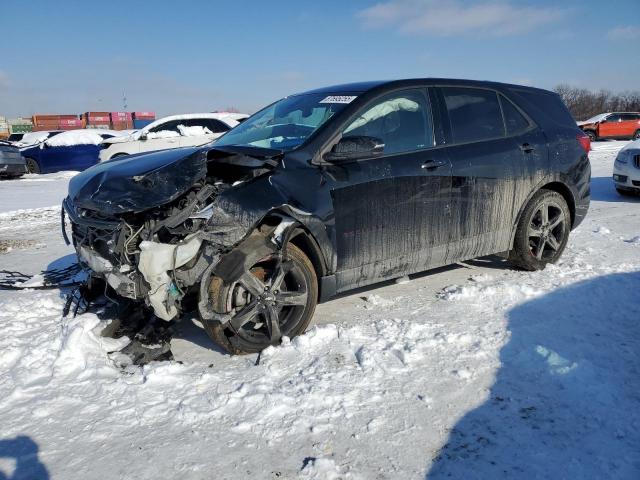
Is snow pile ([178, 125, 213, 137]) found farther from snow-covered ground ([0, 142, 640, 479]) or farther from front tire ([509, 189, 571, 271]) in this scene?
front tire ([509, 189, 571, 271])

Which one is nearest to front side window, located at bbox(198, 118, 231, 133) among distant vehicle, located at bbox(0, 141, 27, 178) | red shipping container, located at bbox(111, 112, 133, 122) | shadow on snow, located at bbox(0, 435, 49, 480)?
distant vehicle, located at bbox(0, 141, 27, 178)

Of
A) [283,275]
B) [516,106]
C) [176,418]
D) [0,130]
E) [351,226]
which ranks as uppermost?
[0,130]

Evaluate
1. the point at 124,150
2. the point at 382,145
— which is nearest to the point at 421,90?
the point at 382,145

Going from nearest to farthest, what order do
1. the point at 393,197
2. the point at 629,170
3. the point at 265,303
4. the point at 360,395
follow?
the point at 360,395 < the point at 265,303 < the point at 393,197 < the point at 629,170

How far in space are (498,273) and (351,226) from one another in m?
2.10

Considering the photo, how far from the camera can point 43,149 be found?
16.8 meters

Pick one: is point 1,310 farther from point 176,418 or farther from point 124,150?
point 124,150

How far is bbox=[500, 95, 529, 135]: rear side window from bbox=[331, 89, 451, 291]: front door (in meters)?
1.02

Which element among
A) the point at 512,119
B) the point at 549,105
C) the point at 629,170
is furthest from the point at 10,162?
the point at 629,170

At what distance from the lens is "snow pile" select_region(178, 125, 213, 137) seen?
484 inches

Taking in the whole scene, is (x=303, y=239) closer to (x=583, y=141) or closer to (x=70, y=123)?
(x=583, y=141)

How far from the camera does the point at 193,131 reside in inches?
487

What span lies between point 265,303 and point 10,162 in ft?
48.1

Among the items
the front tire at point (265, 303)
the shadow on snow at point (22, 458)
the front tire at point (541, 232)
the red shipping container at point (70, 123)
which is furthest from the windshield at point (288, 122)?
the red shipping container at point (70, 123)
